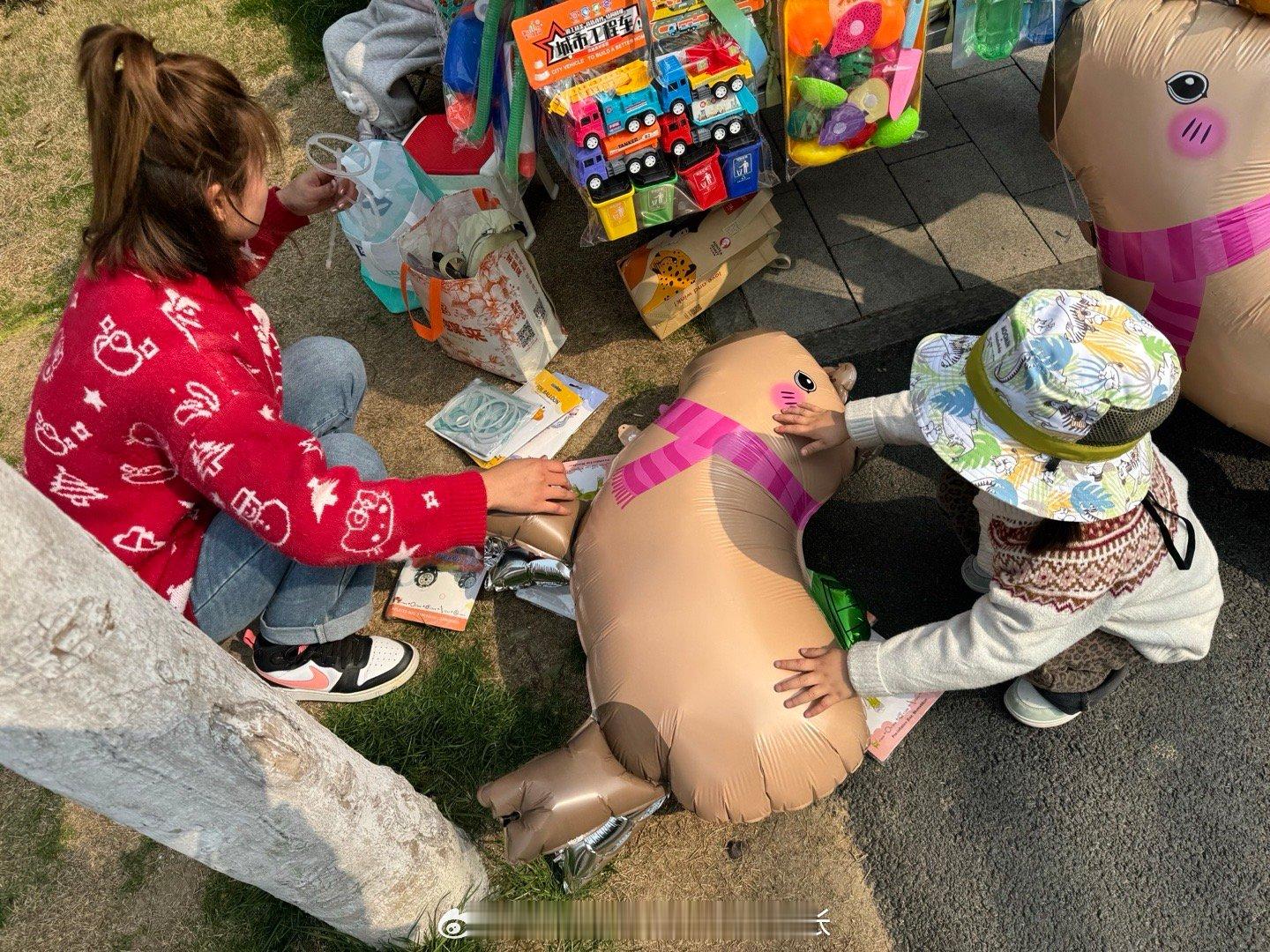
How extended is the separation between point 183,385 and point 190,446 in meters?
0.12

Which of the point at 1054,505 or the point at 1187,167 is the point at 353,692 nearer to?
the point at 1054,505

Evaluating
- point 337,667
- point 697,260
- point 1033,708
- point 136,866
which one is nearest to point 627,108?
point 697,260

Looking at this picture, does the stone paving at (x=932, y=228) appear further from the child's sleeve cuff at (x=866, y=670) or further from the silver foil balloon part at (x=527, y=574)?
the child's sleeve cuff at (x=866, y=670)

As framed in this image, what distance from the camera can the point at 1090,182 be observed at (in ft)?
7.87

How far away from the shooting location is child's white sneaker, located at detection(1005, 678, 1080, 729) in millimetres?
2240

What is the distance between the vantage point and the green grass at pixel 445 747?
224 centimetres

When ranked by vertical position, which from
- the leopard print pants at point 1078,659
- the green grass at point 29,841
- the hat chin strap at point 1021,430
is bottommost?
the green grass at point 29,841

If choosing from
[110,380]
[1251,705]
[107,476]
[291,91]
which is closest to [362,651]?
[107,476]

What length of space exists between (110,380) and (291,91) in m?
3.23

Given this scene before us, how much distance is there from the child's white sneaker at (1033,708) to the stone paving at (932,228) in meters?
1.25

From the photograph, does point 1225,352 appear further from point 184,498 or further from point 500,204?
point 184,498

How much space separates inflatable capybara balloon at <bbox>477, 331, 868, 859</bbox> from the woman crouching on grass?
0.89ft

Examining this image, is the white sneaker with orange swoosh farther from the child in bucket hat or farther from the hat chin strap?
the hat chin strap

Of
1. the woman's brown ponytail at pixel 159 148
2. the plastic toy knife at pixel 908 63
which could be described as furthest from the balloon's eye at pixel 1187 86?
the woman's brown ponytail at pixel 159 148
